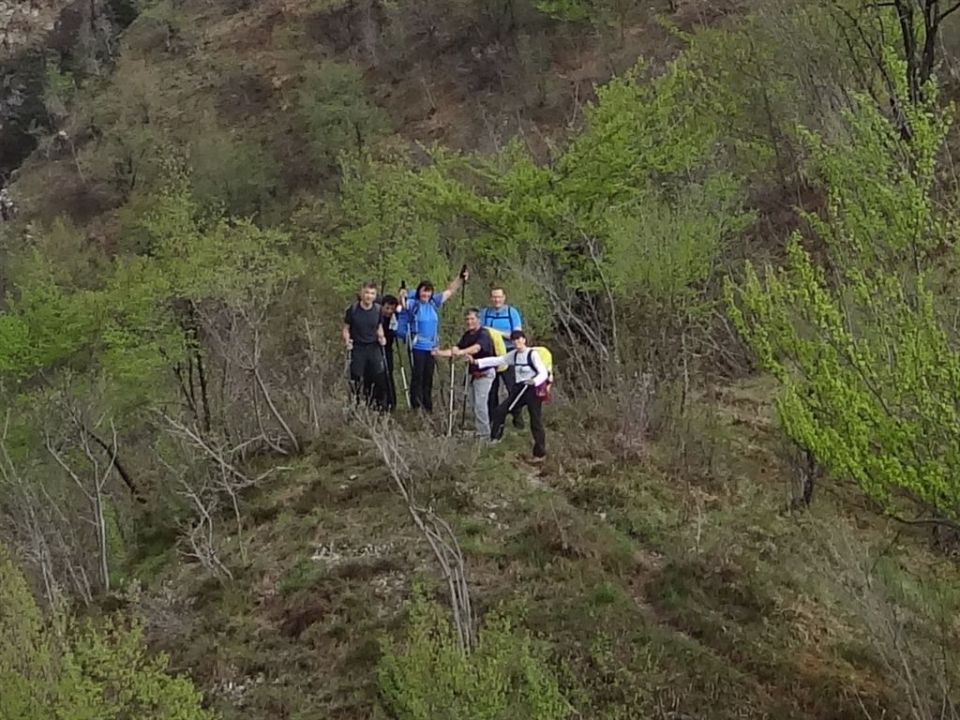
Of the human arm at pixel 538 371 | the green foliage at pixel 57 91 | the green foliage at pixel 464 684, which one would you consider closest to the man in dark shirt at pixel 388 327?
the human arm at pixel 538 371

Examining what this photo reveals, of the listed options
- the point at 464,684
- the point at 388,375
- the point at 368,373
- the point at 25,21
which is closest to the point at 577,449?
the point at 388,375

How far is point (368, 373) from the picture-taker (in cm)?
1095

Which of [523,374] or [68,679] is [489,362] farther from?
[68,679]

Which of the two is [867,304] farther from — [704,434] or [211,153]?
[211,153]

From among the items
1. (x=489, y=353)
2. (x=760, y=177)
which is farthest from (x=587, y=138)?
(x=489, y=353)

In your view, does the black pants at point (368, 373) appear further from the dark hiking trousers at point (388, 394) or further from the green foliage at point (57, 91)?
the green foliage at point (57, 91)

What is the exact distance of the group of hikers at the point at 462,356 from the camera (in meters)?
10.1

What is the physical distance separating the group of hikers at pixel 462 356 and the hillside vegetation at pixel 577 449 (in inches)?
16.4

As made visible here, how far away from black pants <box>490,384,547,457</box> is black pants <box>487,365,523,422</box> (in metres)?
0.06

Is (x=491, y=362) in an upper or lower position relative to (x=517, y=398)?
upper

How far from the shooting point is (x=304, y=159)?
1670 inches

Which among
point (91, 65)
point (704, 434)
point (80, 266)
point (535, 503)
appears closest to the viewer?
point (535, 503)

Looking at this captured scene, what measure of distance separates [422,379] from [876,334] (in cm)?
606

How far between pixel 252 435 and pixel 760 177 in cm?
1225
